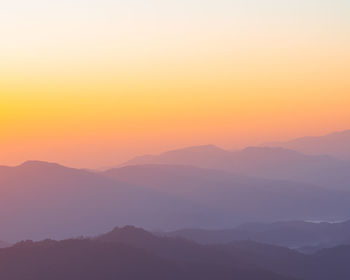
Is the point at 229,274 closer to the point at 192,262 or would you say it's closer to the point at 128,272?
the point at 192,262

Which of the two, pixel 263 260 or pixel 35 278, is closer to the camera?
pixel 35 278

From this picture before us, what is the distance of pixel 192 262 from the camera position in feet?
480

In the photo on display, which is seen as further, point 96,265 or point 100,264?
point 100,264

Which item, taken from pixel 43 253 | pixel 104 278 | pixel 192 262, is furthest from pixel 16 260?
pixel 192 262

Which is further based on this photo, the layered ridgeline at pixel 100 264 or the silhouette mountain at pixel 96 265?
the layered ridgeline at pixel 100 264

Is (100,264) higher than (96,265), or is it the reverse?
(100,264)

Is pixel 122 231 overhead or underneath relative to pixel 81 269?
overhead

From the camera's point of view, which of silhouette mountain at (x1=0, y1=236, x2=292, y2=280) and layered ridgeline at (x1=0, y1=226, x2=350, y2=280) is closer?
silhouette mountain at (x1=0, y1=236, x2=292, y2=280)

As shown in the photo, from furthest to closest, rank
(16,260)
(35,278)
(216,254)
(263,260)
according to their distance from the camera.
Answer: (263,260) → (216,254) → (16,260) → (35,278)

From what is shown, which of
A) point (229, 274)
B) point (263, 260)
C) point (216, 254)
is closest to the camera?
point (229, 274)

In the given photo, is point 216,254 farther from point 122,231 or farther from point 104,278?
point 104,278

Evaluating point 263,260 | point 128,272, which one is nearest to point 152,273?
point 128,272

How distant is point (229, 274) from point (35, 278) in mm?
41868

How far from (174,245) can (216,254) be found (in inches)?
422
